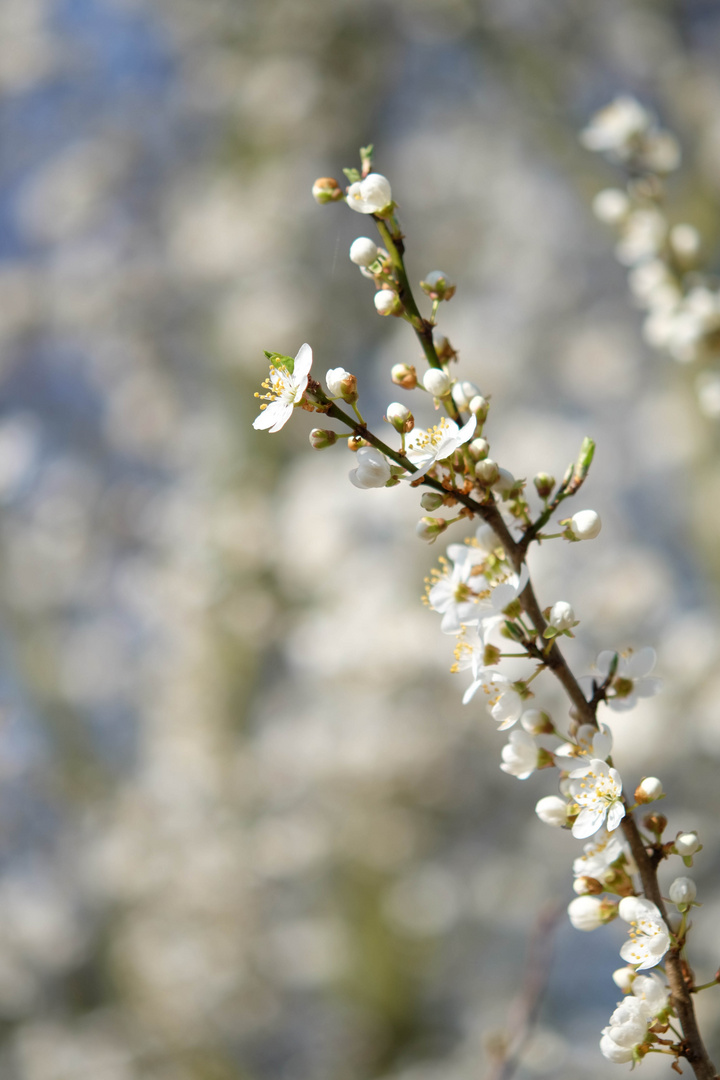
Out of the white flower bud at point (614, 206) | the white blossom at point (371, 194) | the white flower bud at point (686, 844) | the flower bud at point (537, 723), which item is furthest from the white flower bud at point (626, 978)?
the white flower bud at point (614, 206)

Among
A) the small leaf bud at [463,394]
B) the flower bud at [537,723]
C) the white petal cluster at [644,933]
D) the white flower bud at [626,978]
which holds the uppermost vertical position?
the small leaf bud at [463,394]

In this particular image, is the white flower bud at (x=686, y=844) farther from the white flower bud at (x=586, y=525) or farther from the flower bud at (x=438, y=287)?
the flower bud at (x=438, y=287)

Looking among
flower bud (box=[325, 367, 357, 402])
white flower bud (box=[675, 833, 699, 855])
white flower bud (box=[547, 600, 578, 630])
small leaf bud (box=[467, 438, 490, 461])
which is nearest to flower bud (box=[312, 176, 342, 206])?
flower bud (box=[325, 367, 357, 402])

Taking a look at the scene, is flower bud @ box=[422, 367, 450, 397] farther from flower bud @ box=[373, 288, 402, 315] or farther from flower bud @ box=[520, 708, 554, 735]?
flower bud @ box=[520, 708, 554, 735]

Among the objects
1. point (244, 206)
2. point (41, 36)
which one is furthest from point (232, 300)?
point (41, 36)

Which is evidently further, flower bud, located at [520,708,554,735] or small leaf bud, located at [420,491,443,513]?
flower bud, located at [520,708,554,735]

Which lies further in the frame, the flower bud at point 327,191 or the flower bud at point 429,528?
the flower bud at point 327,191

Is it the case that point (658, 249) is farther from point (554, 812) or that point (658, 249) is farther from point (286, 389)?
point (554, 812)
